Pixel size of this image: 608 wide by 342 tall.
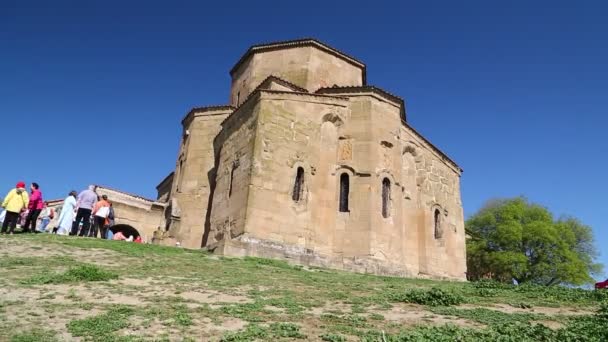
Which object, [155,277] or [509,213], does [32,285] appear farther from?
[509,213]

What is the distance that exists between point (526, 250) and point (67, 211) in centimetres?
2748

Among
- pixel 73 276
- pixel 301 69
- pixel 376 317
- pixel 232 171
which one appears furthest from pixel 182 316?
pixel 301 69

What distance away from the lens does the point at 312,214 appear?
17359 mm

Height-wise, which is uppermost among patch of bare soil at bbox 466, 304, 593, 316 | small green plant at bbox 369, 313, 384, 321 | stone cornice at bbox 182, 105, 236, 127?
stone cornice at bbox 182, 105, 236, 127

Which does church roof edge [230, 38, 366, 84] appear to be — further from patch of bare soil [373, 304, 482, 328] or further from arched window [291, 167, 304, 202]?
patch of bare soil [373, 304, 482, 328]

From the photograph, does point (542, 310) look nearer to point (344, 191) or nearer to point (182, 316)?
point (182, 316)

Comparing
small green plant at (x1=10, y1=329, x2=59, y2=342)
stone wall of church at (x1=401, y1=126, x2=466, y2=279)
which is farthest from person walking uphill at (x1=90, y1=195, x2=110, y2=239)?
stone wall of church at (x1=401, y1=126, x2=466, y2=279)

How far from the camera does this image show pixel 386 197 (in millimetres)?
18344

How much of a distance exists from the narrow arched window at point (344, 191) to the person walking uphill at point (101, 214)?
27.0ft

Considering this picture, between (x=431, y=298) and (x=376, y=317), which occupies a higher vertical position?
(x=431, y=298)

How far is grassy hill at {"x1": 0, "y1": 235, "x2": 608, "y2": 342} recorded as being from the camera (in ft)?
19.9

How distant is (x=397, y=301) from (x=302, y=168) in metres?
9.53

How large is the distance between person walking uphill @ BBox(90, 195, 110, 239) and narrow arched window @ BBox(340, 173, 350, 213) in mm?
8237

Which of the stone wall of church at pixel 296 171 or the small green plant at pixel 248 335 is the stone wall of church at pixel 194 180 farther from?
the small green plant at pixel 248 335
